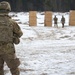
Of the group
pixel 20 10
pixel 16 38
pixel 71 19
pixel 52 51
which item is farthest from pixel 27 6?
pixel 16 38

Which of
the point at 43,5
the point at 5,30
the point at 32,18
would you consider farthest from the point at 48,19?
the point at 43,5

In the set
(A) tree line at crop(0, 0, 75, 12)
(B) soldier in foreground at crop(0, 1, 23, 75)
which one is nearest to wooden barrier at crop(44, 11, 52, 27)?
(B) soldier in foreground at crop(0, 1, 23, 75)

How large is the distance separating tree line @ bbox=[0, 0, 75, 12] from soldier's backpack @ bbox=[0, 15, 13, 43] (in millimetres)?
58679

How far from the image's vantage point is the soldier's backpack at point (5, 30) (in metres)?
5.70

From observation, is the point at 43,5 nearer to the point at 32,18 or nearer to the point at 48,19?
the point at 32,18

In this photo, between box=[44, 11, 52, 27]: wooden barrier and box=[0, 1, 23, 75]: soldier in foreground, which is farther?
box=[44, 11, 52, 27]: wooden barrier

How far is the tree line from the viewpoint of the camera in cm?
6581

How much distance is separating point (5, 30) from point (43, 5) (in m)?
63.3

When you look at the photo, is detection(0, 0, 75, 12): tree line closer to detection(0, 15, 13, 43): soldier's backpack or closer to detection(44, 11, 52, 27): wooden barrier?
detection(44, 11, 52, 27): wooden barrier

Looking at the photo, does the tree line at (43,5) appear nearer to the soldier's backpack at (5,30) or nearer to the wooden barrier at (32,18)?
the wooden barrier at (32,18)

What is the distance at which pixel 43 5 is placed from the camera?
68562 millimetres

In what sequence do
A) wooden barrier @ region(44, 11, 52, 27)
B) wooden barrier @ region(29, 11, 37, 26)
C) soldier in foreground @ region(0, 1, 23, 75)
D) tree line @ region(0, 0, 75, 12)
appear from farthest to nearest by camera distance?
tree line @ region(0, 0, 75, 12)
wooden barrier @ region(29, 11, 37, 26)
wooden barrier @ region(44, 11, 52, 27)
soldier in foreground @ region(0, 1, 23, 75)

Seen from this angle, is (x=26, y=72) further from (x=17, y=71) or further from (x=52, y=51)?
(x=52, y=51)

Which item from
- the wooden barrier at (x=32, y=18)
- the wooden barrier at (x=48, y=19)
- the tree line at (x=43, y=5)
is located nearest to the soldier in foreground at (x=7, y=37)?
the wooden barrier at (x=48, y=19)
